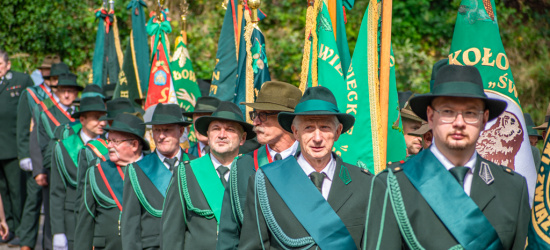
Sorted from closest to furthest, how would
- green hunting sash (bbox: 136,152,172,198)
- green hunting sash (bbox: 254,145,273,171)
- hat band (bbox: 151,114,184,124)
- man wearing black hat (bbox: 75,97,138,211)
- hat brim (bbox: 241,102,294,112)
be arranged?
green hunting sash (bbox: 254,145,273,171) < hat brim (bbox: 241,102,294,112) < green hunting sash (bbox: 136,152,172,198) < hat band (bbox: 151,114,184,124) < man wearing black hat (bbox: 75,97,138,211)

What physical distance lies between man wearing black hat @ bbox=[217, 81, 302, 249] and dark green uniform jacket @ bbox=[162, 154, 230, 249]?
0.55 m

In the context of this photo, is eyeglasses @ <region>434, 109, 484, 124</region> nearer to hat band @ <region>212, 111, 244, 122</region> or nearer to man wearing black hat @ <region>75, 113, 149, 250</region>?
hat band @ <region>212, 111, 244, 122</region>

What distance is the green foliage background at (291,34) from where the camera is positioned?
1359cm

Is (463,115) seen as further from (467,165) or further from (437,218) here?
(437,218)

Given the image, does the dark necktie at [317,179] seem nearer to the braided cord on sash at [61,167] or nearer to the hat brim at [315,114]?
the hat brim at [315,114]

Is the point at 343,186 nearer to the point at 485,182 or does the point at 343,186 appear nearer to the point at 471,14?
the point at 485,182

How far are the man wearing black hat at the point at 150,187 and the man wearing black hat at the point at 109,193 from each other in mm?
429

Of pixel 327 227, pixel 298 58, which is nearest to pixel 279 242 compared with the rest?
pixel 327 227

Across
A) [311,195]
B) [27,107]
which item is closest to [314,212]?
[311,195]

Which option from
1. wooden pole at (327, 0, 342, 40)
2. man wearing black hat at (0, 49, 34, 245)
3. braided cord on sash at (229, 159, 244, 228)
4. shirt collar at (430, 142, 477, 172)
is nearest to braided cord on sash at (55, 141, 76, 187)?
man wearing black hat at (0, 49, 34, 245)

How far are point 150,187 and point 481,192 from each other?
11.5 ft

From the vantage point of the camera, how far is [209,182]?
5773 mm

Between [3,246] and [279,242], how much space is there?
7.81 metres

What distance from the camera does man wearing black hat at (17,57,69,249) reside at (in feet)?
34.5
